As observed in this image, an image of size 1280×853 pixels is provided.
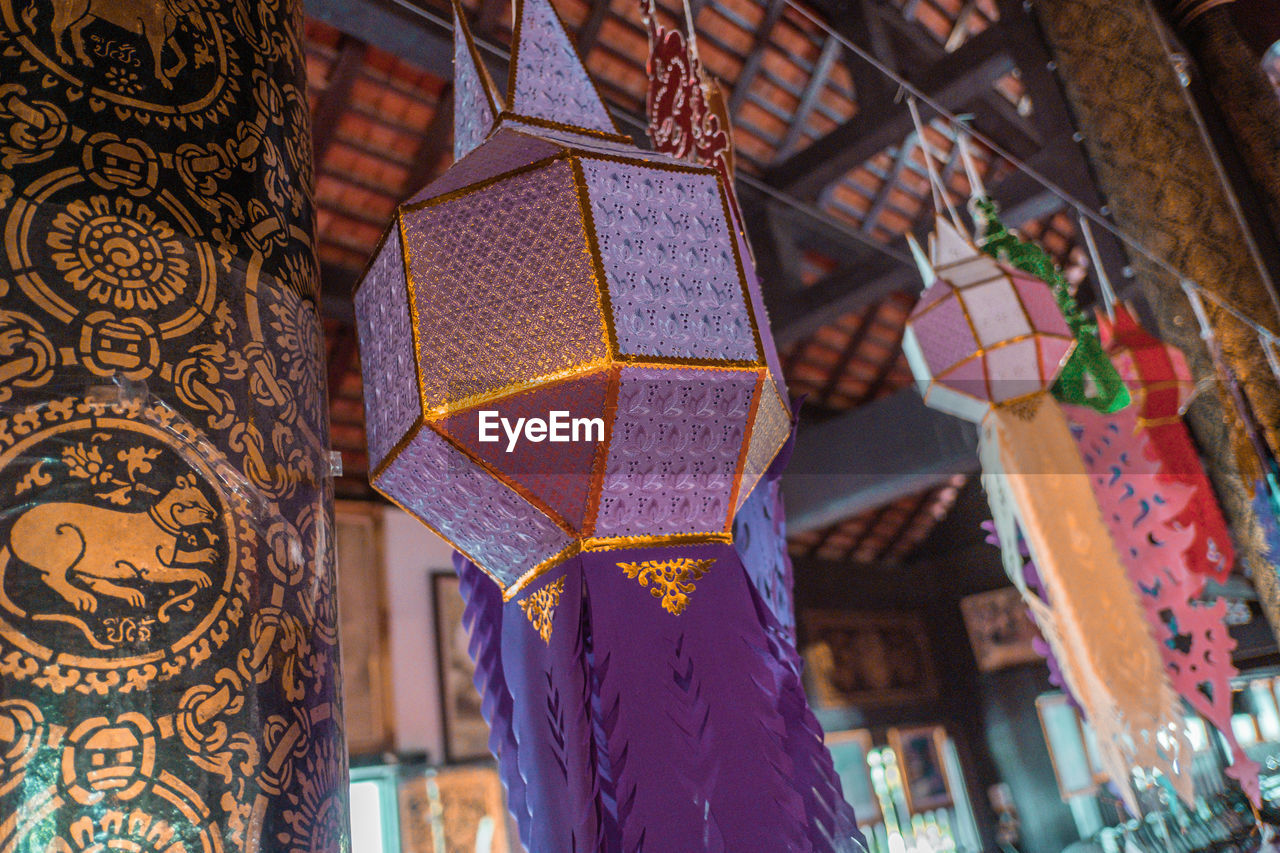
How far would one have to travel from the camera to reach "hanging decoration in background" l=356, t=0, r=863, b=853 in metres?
0.64

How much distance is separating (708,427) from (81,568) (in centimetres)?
41

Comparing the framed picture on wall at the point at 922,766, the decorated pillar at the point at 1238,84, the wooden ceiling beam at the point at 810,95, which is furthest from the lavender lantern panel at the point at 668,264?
the framed picture on wall at the point at 922,766

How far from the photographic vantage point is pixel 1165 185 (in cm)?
316

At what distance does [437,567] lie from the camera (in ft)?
17.8

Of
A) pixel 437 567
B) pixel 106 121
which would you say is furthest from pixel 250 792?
pixel 437 567

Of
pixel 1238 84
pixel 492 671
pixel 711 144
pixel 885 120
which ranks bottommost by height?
pixel 492 671

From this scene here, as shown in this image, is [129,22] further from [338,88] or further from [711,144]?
[338,88]

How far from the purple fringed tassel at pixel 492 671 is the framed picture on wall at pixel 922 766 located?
949cm

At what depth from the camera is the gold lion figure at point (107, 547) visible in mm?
473

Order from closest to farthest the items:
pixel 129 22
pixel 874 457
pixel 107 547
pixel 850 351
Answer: pixel 107 547, pixel 129 22, pixel 874 457, pixel 850 351

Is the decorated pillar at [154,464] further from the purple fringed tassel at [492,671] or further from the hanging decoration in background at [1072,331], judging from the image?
the hanging decoration in background at [1072,331]

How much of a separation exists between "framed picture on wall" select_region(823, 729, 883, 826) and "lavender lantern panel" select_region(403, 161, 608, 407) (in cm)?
879

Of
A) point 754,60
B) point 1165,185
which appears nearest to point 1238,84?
point 1165,185

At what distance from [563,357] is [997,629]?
1065 cm
